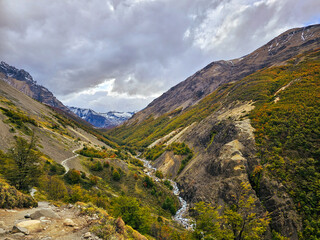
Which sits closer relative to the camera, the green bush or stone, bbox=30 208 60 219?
stone, bbox=30 208 60 219

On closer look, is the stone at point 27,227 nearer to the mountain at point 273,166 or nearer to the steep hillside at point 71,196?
the steep hillside at point 71,196

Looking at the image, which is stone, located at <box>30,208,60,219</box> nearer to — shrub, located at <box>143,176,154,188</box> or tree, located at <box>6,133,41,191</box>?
tree, located at <box>6,133,41,191</box>

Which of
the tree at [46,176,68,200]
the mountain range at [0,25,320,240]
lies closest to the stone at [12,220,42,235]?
the mountain range at [0,25,320,240]

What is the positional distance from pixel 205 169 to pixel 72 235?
48817 millimetres

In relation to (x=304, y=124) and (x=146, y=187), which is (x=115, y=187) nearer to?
(x=146, y=187)

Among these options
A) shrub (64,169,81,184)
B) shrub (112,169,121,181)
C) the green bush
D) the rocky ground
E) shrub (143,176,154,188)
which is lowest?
the green bush

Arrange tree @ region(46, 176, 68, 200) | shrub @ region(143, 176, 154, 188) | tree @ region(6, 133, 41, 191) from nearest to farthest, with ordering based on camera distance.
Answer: tree @ region(6, 133, 41, 191) < tree @ region(46, 176, 68, 200) < shrub @ region(143, 176, 154, 188)

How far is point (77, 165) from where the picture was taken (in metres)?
48.9

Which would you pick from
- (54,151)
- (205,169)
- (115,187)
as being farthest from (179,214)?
(54,151)

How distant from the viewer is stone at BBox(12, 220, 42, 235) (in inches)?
305

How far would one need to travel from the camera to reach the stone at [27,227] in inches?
305

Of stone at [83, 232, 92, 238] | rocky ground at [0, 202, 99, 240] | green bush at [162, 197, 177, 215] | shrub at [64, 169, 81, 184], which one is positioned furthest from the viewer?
green bush at [162, 197, 177, 215]

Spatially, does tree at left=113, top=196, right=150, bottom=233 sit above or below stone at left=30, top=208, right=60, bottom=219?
below

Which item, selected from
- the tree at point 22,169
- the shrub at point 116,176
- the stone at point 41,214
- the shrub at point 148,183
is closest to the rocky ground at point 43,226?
the stone at point 41,214
